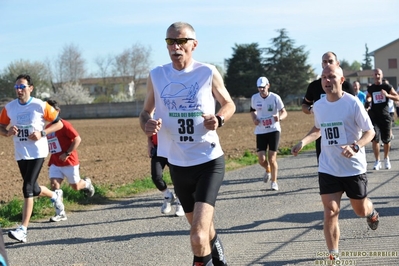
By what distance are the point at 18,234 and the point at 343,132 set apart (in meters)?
4.39

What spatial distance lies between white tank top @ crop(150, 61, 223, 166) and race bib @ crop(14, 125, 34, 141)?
3.51 m

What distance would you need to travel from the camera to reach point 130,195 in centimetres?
1235

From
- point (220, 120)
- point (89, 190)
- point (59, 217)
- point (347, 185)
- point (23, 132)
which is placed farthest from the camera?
point (89, 190)

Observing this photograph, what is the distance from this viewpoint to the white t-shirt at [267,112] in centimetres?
1210

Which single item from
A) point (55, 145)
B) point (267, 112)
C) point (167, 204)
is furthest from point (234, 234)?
point (267, 112)

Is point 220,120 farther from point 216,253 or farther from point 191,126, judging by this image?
point 216,253

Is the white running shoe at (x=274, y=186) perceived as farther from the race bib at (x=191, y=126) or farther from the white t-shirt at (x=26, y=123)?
the race bib at (x=191, y=126)

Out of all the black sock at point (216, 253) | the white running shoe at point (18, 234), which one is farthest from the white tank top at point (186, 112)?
the white running shoe at point (18, 234)

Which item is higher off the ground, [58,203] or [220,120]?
[220,120]

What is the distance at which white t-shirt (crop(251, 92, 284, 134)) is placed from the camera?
1210 cm

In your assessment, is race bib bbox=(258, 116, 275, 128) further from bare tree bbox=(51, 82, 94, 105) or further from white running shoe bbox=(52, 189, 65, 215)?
bare tree bbox=(51, 82, 94, 105)

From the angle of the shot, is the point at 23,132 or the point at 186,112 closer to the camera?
the point at 186,112

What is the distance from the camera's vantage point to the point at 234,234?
8.10 meters

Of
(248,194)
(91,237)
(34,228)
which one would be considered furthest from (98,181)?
(91,237)
